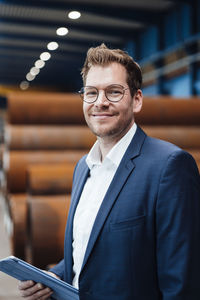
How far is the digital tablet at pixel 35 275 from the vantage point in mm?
1188

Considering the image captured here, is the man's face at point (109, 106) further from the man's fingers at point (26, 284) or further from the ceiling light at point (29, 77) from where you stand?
the ceiling light at point (29, 77)

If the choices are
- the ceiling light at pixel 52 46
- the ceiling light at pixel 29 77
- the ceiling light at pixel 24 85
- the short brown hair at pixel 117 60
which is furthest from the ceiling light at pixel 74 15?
the ceiling light at pixel 24 85

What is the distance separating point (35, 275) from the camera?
4.05ft

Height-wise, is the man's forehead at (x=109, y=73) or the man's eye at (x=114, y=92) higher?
the man's forehead at (x=109, y=73)

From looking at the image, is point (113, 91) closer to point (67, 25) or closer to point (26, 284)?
point (26, 284)

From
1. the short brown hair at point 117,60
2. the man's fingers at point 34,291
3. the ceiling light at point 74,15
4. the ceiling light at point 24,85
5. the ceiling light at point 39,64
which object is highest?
the ceiling light at point 74,15

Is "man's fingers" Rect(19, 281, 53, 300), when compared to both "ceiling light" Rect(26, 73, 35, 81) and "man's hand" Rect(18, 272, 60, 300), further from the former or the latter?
"ceiling light" Rect(26, 73, 35, 81)

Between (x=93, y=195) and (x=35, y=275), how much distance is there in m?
0.33

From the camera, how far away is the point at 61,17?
843cm

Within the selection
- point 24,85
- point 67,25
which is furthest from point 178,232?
point 24,85

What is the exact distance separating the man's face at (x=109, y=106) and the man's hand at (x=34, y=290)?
0.57m

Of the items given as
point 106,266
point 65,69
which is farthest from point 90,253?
point 65,69

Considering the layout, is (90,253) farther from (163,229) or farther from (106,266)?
(163,229)

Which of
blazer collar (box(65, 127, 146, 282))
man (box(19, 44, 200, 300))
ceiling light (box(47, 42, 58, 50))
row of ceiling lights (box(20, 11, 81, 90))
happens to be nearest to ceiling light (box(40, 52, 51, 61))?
row of ceiling lights (box(20, 11, 81, 90))
